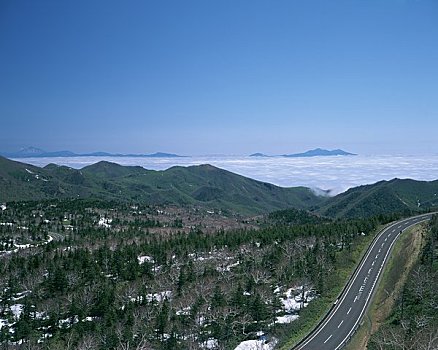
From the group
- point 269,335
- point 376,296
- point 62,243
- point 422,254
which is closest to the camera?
point 269,335

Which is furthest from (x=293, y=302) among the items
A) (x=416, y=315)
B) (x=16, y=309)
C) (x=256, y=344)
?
(x=16, y=309)

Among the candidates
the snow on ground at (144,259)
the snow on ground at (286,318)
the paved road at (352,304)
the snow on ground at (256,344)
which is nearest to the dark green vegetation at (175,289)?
the snow on ground at (144,259)

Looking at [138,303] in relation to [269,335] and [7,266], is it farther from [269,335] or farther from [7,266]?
[7,266]

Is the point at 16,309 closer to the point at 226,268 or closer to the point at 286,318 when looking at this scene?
the point at 226,268

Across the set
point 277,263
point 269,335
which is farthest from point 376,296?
point 277,263

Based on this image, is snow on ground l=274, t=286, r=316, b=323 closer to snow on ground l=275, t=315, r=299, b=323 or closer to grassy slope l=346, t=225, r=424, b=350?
snow on ground l=275, t=315, r=299, b=323

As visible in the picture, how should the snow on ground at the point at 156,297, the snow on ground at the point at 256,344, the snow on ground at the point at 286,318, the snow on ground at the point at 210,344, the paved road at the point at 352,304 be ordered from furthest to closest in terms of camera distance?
1. the snow on ground at the point at 156,297
2. the snow on ground at the point at 286,318
3. the snow on ground at the point at 210,344
4. the snow on ground at the point at 256,344
5. the paved road at the point at 352,304

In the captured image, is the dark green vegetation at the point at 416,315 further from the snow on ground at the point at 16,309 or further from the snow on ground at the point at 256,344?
the snow on ground at the point at 16,309
